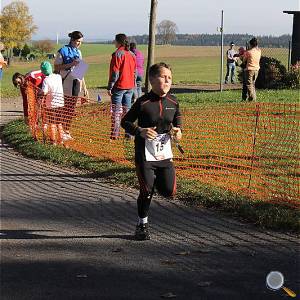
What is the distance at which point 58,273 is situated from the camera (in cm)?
538

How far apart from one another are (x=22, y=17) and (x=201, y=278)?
92.2 metres

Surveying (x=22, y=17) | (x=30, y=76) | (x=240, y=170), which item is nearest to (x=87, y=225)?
(x=240, y=170)

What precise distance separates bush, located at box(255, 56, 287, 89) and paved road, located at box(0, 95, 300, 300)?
1908 cm

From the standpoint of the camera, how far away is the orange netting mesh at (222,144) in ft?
29.1

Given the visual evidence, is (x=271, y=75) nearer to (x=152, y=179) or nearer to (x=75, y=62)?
(x=75, y=62)

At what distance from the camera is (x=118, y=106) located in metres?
12.0

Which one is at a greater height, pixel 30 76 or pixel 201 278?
pixel 30 76

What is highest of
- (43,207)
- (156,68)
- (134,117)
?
(156,68)

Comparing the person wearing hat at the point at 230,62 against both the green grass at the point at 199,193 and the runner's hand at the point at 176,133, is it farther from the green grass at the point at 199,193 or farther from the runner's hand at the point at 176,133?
the runner's hand at the point at 176,133

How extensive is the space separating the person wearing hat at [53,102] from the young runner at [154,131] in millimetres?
6265

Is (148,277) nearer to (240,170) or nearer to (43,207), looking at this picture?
(43,207)

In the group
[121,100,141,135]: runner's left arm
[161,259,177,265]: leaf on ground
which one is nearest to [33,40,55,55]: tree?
[121,100,141,135]: runner's left arm

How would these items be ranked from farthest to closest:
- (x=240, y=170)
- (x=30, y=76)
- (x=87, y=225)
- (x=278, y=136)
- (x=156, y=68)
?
(x=30, y=76) < (x=278, y=136) < (x=240, y=170) < (x=87, y=225) < (x=156, y=68)

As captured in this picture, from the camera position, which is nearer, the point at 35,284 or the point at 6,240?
the point at 35,284
